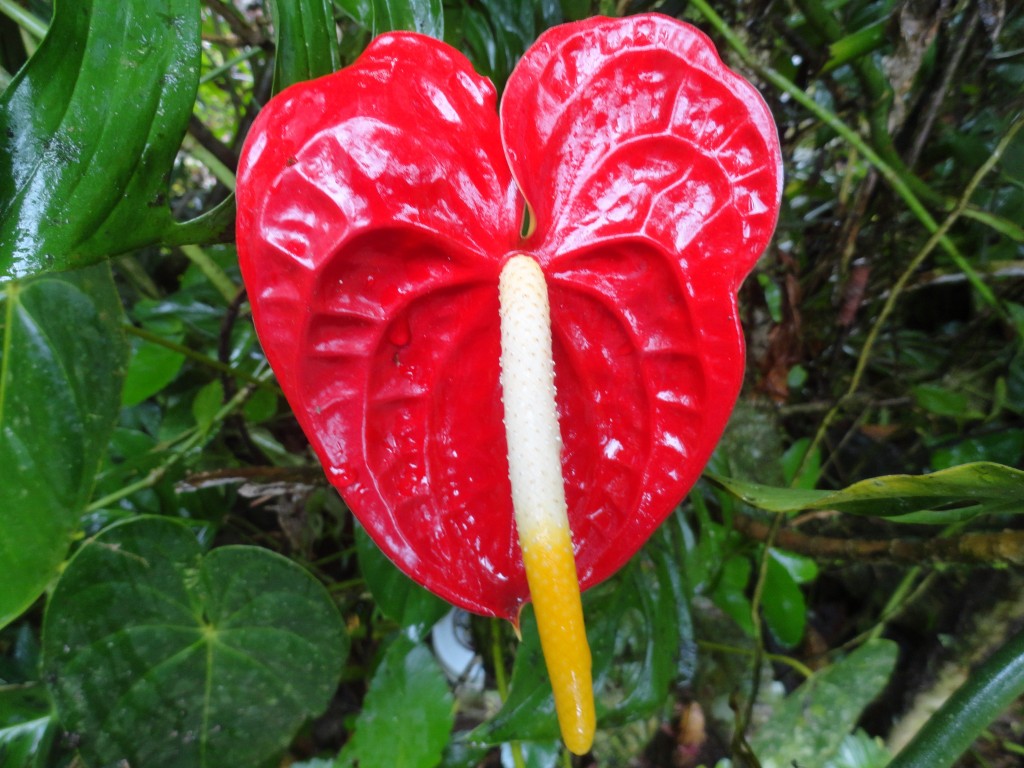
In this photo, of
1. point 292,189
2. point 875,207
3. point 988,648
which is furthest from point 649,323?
point 988,648

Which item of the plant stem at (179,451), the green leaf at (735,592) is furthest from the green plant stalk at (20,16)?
the green leaf at (735,592)

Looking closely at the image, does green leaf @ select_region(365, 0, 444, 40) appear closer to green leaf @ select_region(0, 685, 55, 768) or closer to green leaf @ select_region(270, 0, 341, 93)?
green leaf @ select_region(270, 0, 341, 93)

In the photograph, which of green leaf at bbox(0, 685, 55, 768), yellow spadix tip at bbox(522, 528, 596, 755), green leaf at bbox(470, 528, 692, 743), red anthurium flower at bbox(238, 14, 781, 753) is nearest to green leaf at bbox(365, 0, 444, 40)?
red anthurium flower at bbox(238, 14, 781, 753)

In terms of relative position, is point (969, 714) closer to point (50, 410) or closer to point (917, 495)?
point (917, 495)

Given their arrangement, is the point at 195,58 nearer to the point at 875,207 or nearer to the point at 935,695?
the point at 875,207

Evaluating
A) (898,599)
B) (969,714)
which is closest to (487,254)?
(969,714)

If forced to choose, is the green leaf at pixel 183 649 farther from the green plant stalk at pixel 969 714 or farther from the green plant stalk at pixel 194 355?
the green plant stalk at pixel 969 714
